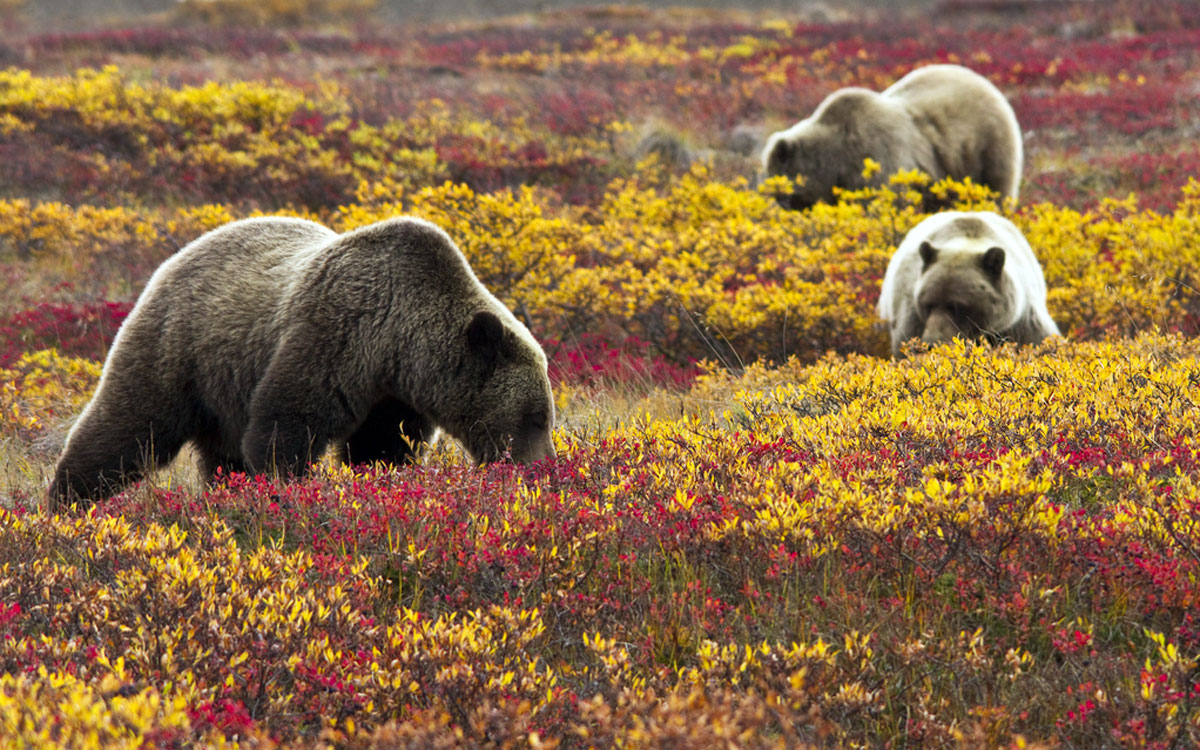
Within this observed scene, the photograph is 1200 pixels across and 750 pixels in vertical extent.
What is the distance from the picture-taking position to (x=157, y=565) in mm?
3230

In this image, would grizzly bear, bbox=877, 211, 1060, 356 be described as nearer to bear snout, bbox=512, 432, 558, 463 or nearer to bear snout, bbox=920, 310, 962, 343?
bear snout, bbox=920, 310, 962, 343

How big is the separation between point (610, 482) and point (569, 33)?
3116 centimetres

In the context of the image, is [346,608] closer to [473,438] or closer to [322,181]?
[473,438]

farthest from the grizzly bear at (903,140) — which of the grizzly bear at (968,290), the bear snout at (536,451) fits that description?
the bear snout at (536,451)

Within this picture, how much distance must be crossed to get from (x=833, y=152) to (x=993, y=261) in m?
6.22

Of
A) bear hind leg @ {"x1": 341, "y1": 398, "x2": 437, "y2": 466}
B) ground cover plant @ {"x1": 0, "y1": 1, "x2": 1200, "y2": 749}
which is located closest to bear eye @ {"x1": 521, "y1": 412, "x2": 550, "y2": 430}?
ground cover plant @ {"x1": 0, "y1": 1, "x2": 1200, "y2": 749}

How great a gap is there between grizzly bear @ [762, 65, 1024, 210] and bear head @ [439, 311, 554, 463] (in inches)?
362

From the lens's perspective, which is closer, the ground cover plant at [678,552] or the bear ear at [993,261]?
the ground cover plant at [678,552]

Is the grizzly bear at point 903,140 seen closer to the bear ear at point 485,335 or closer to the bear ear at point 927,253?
the bear ear at point 927,253

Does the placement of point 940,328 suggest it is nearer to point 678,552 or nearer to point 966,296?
point 966,296

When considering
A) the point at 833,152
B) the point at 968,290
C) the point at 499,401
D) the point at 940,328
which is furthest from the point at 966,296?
the point at 833,152

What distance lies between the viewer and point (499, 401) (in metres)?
5.04

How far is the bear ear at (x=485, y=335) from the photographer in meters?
4.87

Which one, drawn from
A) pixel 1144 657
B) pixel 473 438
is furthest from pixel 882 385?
pixel 1144 657
